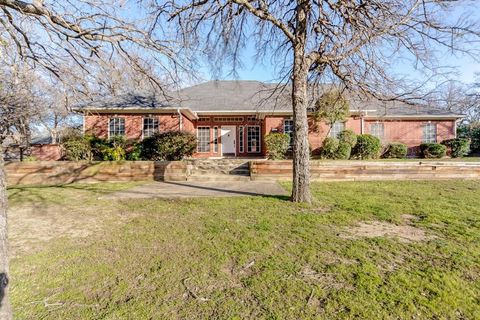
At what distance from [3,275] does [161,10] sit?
608 cm

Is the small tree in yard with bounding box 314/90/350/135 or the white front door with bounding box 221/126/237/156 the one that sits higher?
the small tree in yard with bounding box 314/90/350/135

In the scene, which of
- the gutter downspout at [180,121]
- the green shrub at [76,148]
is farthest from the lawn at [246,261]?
the gutter downspout at [180,121]

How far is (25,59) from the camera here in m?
5.83

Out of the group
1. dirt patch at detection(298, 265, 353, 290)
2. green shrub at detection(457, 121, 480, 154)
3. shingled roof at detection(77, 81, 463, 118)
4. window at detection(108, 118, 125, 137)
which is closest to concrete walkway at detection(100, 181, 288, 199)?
dirt patch at detection(298, 265, 353, 290)

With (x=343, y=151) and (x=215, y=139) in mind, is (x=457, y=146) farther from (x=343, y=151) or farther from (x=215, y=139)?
(x=215, y=139)

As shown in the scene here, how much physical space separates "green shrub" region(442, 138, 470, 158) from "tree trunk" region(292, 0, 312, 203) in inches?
672

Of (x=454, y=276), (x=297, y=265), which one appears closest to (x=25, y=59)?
(x=297, y=265)

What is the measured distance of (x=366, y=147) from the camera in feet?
49.1

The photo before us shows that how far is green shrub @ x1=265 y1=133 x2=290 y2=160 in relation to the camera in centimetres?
1396

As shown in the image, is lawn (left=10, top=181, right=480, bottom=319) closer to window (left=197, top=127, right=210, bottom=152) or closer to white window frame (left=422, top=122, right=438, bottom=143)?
window (left=197, top=127, right=210, bottom=152)

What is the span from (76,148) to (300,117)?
34.0 feet

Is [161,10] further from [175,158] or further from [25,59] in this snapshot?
[175,158]

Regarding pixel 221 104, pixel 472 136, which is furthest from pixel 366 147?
pixel 472 136

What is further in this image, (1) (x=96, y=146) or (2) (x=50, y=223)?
(1) (x=96, y=146)
